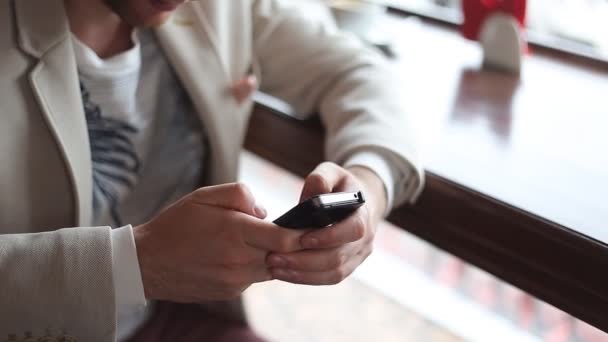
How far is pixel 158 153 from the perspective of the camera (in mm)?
889

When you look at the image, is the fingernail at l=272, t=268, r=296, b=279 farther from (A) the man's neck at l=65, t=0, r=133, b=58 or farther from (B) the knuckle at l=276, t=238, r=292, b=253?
(A) the man's neck at l=65, t=0, r=133, b=58

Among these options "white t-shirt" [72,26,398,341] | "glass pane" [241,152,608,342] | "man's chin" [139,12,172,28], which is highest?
"man's chin" [139,12,172,28]

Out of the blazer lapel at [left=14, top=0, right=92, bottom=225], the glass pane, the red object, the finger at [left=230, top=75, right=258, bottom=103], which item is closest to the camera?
the blazer lapel at [left=14, top=0, right=92, bottom=225]

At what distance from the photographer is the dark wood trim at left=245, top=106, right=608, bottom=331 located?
2.12 ft

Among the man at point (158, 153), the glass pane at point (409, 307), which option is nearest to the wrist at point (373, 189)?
the man at point (158, 153)

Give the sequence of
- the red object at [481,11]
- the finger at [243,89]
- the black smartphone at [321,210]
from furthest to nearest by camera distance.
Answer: the red object at [481,11] < the finger at [243,89] < the black smartphone at [321,210]

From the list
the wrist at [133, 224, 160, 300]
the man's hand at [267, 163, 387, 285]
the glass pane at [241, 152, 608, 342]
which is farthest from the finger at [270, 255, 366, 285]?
the glass pane at [241, 152, 608, 342]

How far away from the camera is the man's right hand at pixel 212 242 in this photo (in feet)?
1.89

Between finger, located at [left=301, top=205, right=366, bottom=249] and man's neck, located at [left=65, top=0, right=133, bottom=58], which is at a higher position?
man's neck, located at [left=65, top=0, right=133, bottom=58]

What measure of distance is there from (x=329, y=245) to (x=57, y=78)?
334 mm

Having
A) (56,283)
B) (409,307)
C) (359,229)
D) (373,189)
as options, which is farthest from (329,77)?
(409,307)

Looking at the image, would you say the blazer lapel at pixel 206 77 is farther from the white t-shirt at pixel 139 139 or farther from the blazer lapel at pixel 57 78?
the blazer lapel at pixel 57 78

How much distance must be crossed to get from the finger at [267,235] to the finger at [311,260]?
0.05 ft

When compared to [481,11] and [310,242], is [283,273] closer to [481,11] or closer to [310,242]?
[310,242]
